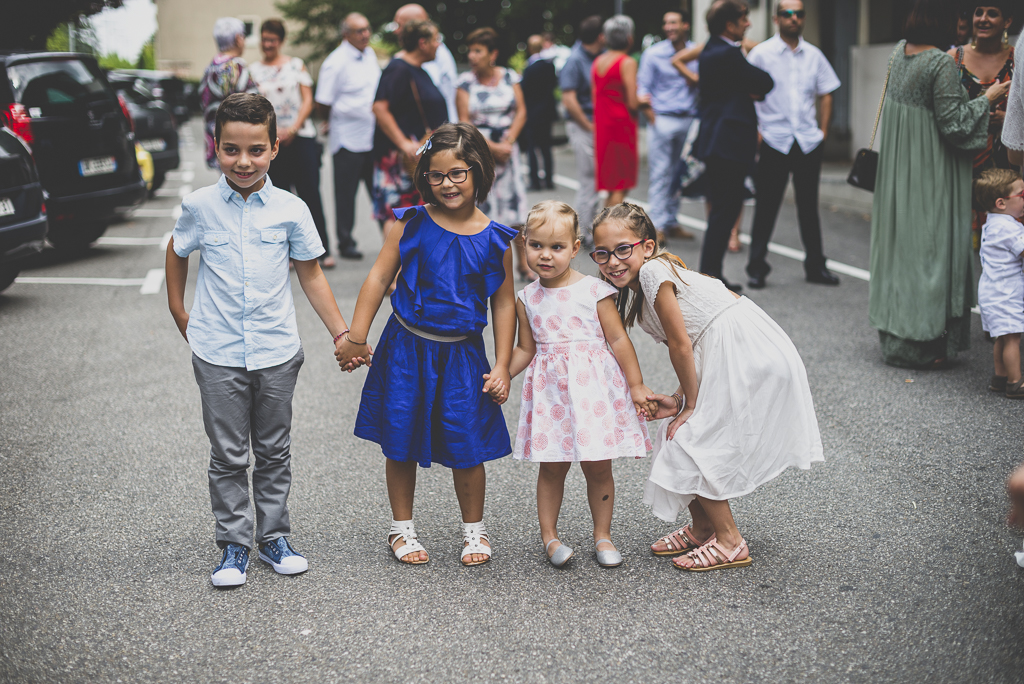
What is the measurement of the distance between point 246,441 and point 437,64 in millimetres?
5771

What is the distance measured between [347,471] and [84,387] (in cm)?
210

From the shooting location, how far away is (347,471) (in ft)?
14.1

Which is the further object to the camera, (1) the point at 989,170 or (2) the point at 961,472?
(1) the point at 989,170

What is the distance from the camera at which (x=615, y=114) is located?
884cm

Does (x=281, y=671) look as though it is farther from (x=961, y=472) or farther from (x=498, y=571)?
(x=961, y=472)

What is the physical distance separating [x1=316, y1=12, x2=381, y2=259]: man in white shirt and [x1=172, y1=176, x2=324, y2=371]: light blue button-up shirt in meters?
5.53

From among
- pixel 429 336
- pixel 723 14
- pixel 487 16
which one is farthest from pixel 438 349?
pixel 487 16

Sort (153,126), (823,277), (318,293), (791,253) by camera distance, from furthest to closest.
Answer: (153,126) < (791,253) < (823,277) < (318,293)

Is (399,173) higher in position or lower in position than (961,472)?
higher

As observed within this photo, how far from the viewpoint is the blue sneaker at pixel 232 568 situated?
10.6 feet

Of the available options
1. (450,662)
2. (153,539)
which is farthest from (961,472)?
(153,539)

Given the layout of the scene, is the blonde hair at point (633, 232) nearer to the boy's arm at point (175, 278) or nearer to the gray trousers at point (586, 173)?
the boy's arm at point (175, 278)

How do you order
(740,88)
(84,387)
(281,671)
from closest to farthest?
(281,671)
(84,387)
(740,88)

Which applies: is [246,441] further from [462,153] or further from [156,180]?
[156,180]
